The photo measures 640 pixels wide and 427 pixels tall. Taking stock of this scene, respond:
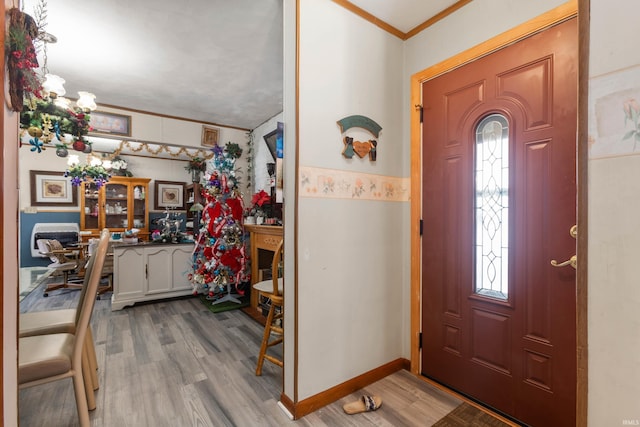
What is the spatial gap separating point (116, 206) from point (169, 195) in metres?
1.04

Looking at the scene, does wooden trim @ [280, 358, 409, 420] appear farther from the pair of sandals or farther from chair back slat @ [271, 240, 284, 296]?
chair back slat @ [271, 240, 284, 296]

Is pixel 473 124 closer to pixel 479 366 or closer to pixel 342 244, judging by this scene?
pixel 342 244

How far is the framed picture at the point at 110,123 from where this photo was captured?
3.45 m

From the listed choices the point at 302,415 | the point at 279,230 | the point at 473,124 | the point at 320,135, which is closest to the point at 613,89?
the point at 473,124

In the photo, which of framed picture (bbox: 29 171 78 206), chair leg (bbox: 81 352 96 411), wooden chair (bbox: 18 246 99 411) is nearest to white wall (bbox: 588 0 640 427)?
wooden chair (bbox: 18 246 99 411)

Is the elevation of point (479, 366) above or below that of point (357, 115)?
below

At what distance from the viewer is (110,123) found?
3.54 meters

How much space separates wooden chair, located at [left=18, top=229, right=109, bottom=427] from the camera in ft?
4.56

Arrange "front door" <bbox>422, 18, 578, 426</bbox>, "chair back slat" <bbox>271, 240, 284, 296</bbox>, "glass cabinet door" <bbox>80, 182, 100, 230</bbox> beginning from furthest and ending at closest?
"glass cabinet door" <bbox>80, 182, 100, 230</bbox>, "chair back slat" <bbox>271, 240, 284, 296</bbox>, "front door" <bbox>422, 18, 578, 426</bbox>

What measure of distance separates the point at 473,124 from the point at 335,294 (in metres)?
1.43

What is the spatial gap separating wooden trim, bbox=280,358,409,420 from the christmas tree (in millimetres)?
2293

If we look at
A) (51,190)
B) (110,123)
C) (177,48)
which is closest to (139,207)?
(51,190)

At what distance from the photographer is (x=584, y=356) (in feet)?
2.80

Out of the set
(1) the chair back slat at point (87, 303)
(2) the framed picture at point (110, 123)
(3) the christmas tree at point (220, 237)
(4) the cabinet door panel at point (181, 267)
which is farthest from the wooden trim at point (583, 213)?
(4) the cabinet door panel at point (181, 267)
